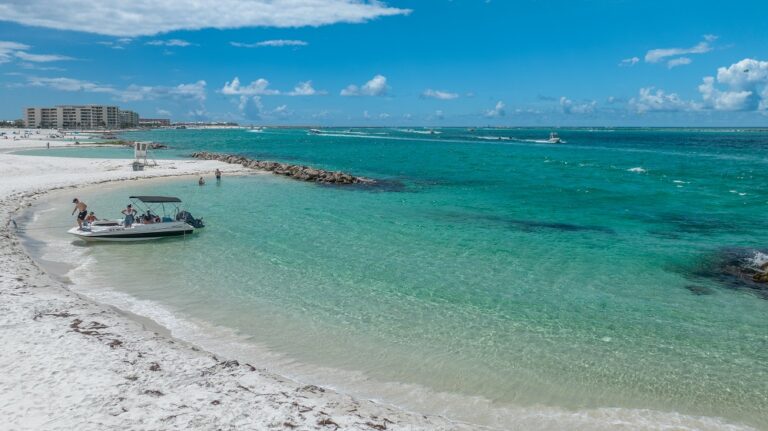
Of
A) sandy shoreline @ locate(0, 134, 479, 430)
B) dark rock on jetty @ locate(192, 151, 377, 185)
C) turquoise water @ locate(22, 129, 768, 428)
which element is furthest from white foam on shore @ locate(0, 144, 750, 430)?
dark rock on jetty @ locate(192, 151, 377, 185)

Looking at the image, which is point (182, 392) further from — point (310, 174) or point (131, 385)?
point (310, 174)

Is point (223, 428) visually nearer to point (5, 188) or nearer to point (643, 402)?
point (643, 402)

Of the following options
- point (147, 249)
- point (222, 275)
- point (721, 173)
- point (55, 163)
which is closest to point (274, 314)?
point (222, 275)

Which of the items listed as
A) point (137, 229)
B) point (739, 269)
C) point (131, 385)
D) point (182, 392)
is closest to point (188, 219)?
point (137, 229)

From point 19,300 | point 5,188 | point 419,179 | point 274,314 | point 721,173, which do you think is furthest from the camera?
point 721,173

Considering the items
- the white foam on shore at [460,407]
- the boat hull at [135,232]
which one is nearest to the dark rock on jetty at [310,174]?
the boat hull at [135,232]

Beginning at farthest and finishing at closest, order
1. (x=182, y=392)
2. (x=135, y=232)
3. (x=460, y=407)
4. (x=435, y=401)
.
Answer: (x=135, y=232) < (x=435, y=401) < (x=460, y=407) < (x=182, y=392)

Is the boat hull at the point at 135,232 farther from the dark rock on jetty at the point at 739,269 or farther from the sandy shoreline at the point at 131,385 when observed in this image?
the dark rock on jetty at the point at 739,269
